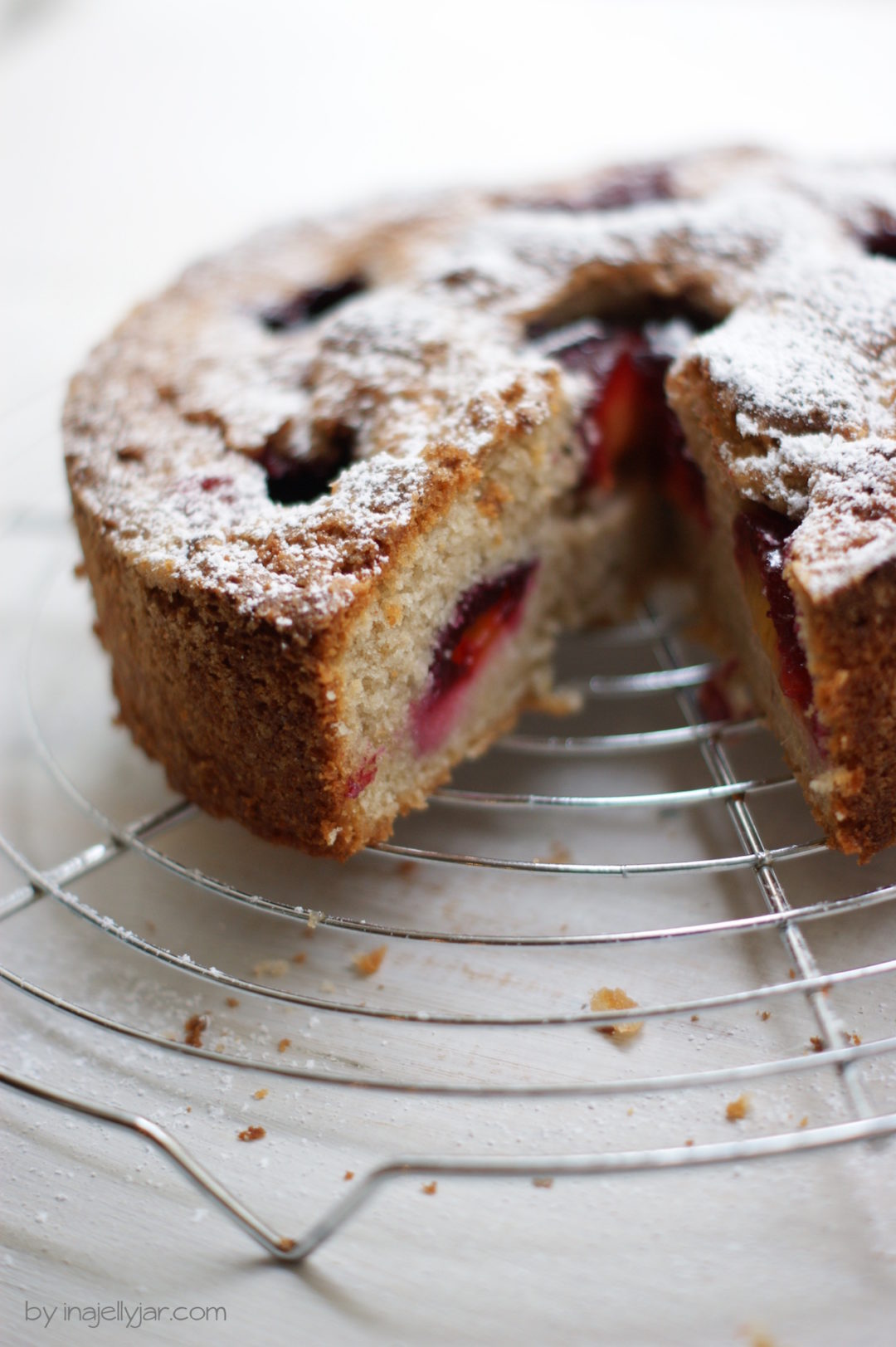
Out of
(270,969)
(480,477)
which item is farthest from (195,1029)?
(480,477)

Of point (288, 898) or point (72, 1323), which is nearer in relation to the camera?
point (72, 1323)

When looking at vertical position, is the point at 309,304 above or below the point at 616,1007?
above

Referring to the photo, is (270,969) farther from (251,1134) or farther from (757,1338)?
(757,1338)

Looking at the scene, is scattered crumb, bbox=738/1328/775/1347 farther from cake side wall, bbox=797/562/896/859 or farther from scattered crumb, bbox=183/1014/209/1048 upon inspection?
scattered crumb, bbox=183/1014/209/1048

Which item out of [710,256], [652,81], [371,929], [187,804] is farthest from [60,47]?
[371,929]

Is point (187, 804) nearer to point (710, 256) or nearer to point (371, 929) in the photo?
point (371, 929)

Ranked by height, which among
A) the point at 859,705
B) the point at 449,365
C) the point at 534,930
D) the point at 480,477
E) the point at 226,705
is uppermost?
the point at 449,365
